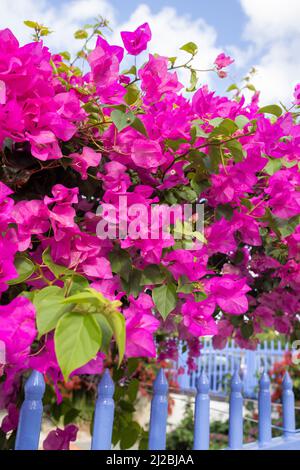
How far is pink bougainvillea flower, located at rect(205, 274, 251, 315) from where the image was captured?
0.85 metres

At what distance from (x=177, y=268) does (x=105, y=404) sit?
0.47m

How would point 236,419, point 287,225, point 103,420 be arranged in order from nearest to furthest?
point 287,225 < point 103,420 < point 236,419

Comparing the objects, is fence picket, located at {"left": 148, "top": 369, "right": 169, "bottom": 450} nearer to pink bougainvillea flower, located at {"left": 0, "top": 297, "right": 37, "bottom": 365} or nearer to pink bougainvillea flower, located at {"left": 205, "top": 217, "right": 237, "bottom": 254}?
pink bougainvillea flower, located at {"left": 205, "top": 217, "right": 237, "bottom": 254}

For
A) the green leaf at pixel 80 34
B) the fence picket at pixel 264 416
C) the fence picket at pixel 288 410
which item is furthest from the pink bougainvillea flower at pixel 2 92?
the fence picket at pixel 288 410

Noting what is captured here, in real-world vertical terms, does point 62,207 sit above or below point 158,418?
above

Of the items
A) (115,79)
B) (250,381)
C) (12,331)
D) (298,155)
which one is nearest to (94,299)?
(12,331)

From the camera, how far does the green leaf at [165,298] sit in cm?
79

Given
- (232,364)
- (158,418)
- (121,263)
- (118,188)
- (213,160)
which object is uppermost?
(232,364)

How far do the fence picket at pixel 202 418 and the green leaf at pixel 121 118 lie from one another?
98 cm

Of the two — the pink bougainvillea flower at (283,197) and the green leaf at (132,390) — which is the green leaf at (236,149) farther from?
the green leaf at (132,390)

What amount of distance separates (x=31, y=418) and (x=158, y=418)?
0.42 metres

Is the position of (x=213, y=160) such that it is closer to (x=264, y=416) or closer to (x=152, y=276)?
(x=152, y=276)

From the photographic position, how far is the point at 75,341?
0.50 metres

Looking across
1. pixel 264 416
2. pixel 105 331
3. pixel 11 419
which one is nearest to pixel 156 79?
pixel 105 331
